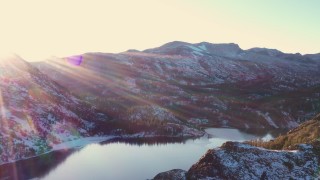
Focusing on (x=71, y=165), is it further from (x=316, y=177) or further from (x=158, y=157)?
(x=316, y=177)

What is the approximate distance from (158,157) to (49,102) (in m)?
71.2

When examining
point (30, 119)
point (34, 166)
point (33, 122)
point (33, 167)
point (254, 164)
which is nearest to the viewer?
point (254, 164)

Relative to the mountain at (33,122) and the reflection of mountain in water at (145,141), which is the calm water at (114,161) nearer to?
the reflection of mountain in water at (145,141)

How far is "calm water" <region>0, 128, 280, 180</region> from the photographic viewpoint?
115 m

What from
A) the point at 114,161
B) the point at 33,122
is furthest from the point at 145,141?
the point at 33,122

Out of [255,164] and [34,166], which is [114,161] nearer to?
[34,166]

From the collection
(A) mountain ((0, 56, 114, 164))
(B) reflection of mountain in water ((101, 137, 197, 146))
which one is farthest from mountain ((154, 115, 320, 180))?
(B) reflection of mountain in water ((101, 137, 197, 146))

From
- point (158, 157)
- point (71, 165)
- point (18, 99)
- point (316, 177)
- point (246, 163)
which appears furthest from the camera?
point (18, 99)

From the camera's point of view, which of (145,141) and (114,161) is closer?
(114,161)

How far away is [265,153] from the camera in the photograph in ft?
151

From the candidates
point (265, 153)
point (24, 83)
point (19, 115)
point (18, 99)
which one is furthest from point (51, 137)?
point (265, 153)

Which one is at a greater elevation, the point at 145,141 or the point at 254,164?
the point at 254,164

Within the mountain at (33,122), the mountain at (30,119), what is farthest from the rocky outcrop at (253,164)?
the mountain at (33,122)

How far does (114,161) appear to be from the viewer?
137 m
